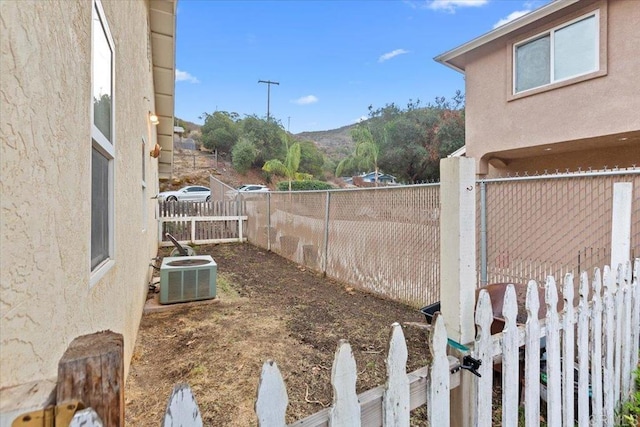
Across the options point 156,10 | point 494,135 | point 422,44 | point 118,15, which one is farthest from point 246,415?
point 422,44

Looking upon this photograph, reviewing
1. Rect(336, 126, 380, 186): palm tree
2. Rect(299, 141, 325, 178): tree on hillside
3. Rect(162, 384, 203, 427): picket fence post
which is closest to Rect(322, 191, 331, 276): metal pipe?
Rect(162, 384, 203, 427): picket fence post

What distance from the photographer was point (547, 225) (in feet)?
12.4

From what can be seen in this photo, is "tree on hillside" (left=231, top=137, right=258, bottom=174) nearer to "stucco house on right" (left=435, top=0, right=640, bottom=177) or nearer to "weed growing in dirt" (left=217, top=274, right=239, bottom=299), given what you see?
"stucco house on right" (left=435, top=0, right=640, bottom=177)

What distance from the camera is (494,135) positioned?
8.41 meters

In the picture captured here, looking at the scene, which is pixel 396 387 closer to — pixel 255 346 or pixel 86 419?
pixel 86 419

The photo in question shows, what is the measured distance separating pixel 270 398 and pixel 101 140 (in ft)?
6.50

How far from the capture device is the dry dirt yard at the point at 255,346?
2568mm

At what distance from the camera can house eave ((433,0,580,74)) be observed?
684 cm

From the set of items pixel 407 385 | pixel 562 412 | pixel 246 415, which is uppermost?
pixel 407 385

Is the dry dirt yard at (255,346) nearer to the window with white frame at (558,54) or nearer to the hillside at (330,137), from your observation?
the window with white frame at (558,54)

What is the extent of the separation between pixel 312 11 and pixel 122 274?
40.6m

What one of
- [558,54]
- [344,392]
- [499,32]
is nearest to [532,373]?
[344,392]

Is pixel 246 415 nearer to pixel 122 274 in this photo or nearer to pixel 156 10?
pixel 122 274

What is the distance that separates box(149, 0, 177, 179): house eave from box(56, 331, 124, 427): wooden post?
6.37 m
